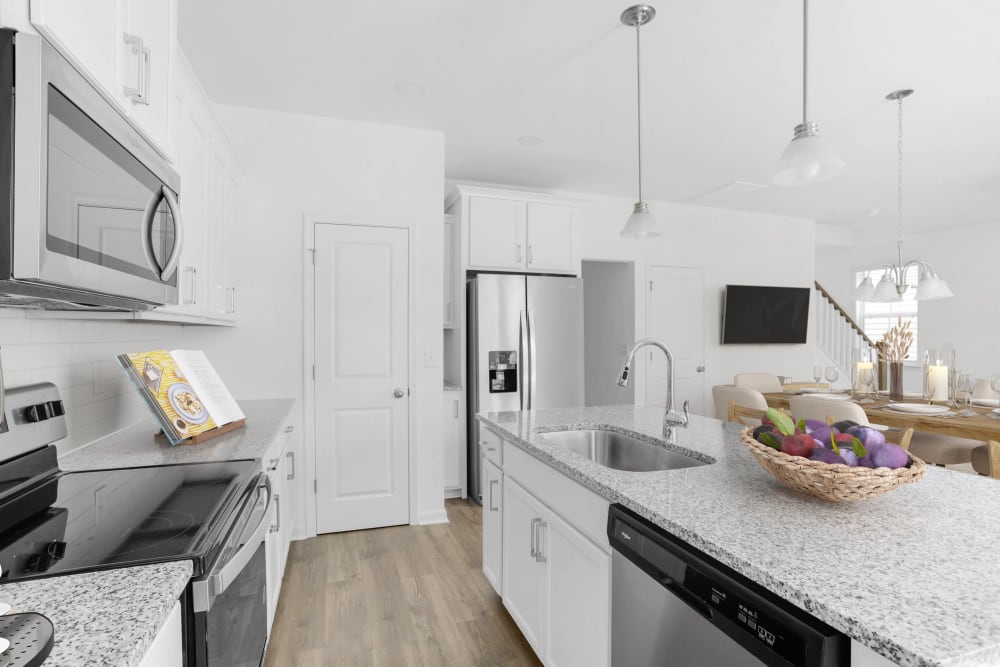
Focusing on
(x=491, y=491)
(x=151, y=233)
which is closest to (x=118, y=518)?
(x=151, y=233)

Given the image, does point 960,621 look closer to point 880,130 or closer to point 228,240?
point 228,240

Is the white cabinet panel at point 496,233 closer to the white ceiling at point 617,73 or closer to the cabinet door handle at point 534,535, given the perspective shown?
the white ceiling at point 617,73

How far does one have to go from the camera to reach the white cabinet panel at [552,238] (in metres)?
4.19

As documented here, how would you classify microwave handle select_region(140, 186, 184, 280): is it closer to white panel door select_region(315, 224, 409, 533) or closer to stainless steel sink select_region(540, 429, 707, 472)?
stainless steel sink select_region(540, 429, 707, 472)

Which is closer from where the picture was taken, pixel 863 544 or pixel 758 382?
pixel 863 544

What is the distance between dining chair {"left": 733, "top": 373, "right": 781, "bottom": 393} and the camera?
4621mm

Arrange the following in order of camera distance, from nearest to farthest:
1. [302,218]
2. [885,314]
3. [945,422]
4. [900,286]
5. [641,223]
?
[641,223], [945,422], [302,218], [900,286], [885,314]

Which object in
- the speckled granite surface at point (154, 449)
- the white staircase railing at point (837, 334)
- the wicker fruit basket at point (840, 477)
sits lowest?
the speckled granite surface at point (154, 449)

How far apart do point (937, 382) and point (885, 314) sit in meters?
5.27

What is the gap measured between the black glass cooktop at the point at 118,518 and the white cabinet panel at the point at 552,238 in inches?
119

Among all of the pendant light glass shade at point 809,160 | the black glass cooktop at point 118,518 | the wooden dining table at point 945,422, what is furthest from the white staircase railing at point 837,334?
the black glass cooktop at point 118,518

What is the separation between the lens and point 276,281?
10.4ft

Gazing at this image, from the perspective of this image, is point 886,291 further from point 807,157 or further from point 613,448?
point 613,448

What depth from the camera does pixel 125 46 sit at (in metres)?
1.09
